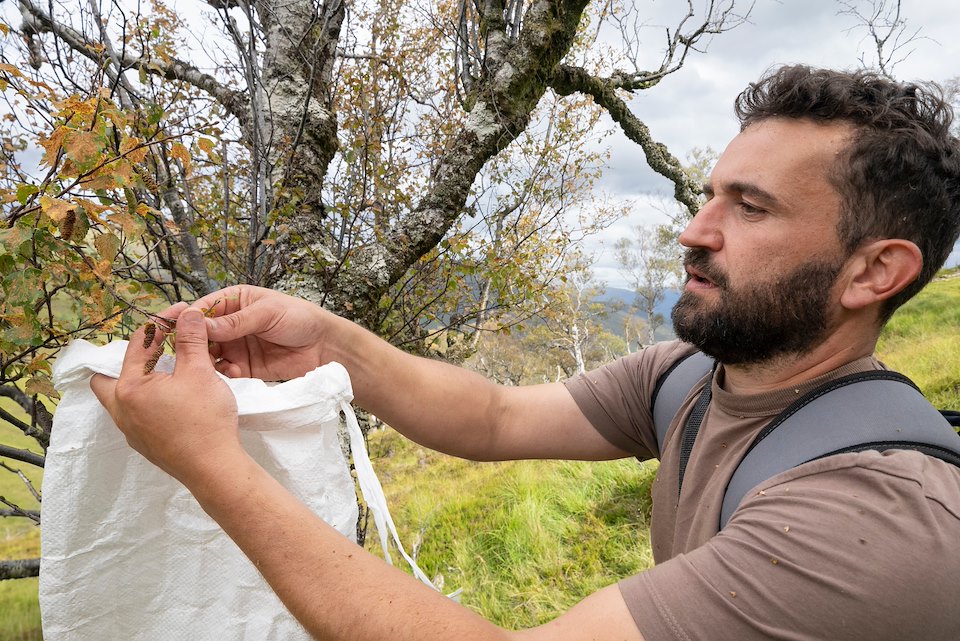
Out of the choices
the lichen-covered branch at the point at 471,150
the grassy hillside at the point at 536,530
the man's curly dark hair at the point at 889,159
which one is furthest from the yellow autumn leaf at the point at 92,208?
the grassy hillside at the point at 536,530

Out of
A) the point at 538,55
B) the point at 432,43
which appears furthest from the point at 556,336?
the point at 538,55

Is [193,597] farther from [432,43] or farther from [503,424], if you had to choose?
[432,43]

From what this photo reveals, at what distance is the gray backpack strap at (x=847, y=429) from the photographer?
1.08 meters

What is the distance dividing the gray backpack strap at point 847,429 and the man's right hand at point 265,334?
1231 millimetres

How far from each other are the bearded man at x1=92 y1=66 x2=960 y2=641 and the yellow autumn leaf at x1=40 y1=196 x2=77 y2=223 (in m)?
0.28

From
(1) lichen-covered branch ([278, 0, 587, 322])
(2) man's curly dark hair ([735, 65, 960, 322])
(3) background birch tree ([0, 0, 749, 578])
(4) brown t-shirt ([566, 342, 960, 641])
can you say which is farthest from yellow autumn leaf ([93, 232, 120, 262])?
(2) man's curly dark hair ([735, 65, 960, 322])

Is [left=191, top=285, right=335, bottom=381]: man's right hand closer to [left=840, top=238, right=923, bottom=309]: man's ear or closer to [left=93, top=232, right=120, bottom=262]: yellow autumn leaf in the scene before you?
[left=93, top=232, right=120, bottom=262]: yellow autumn leaf

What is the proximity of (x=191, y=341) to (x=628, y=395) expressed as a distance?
1438 mm

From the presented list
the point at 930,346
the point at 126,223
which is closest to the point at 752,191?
the point at 126,223

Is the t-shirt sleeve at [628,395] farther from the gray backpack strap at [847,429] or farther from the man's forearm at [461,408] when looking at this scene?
the gray backpack strap at [847,429]

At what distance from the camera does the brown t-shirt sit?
91cm

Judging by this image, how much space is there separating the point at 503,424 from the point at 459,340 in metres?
3.41

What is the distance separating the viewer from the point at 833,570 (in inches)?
36.6

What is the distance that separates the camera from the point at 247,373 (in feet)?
5.09
